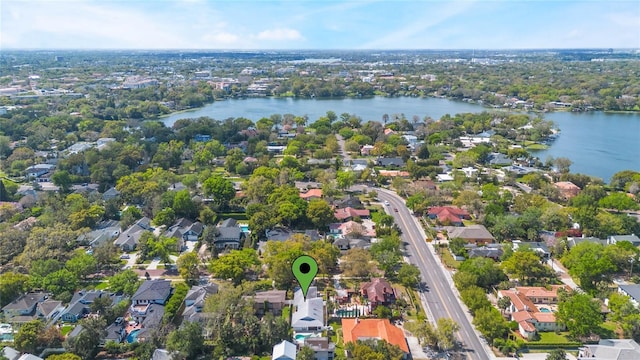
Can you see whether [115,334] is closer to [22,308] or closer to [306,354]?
[22,308]

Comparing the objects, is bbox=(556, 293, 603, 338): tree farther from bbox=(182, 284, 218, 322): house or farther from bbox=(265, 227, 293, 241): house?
bbox=(182, 284, 218, 322): house

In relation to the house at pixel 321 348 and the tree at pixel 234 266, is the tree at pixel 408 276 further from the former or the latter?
the tree at pixel 234 266

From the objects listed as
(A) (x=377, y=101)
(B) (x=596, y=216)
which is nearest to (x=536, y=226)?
(B) (x=596, y=216)

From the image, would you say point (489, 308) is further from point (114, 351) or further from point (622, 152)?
point (622, 152)

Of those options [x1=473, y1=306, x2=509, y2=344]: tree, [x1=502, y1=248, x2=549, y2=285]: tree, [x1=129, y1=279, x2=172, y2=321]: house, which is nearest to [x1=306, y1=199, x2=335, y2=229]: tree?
[x1=129, y1=279, x2=172, y2=321]: house

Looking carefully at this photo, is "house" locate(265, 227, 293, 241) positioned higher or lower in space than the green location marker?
lower

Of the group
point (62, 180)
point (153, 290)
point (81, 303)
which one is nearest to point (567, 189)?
point (153, 290)

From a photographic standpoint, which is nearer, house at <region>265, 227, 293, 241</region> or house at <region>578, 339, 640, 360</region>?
house at <region>578, 339, 640, 360</region>
